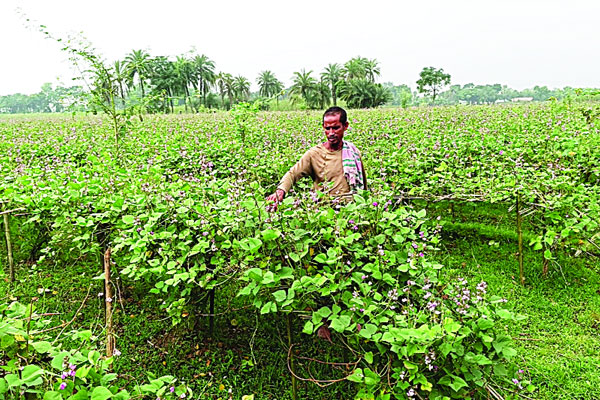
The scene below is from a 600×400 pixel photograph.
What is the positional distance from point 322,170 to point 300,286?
165 cm

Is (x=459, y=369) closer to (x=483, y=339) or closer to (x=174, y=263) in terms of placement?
(x=483, y=339)

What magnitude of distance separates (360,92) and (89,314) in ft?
162

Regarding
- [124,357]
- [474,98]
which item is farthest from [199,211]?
[474,98]

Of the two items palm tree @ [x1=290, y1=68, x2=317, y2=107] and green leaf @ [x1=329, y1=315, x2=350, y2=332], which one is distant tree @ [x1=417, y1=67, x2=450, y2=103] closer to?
palm tree @ [x1=290, y1=68, x2=317, y2=107]

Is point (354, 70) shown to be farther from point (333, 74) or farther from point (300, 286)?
point (300, 286)

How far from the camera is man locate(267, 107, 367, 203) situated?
3.50m

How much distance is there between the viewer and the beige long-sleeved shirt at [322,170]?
11.7 feet

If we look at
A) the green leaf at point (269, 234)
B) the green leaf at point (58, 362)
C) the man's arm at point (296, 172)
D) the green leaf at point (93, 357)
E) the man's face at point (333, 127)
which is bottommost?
the green leaf at point (93, 357)

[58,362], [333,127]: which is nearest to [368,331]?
[58,362]

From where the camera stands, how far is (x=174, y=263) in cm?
250

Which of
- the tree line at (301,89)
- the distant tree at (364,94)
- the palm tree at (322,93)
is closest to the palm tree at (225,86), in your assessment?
the tree line at (301,89)

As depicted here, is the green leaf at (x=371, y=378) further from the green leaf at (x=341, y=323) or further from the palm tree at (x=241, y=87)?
the palm tree at (x=241, y=87)

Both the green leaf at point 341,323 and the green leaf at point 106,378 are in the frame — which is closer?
the green leaf at point 106,378

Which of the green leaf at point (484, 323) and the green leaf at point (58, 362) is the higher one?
the green leaf at point (58, 362)
